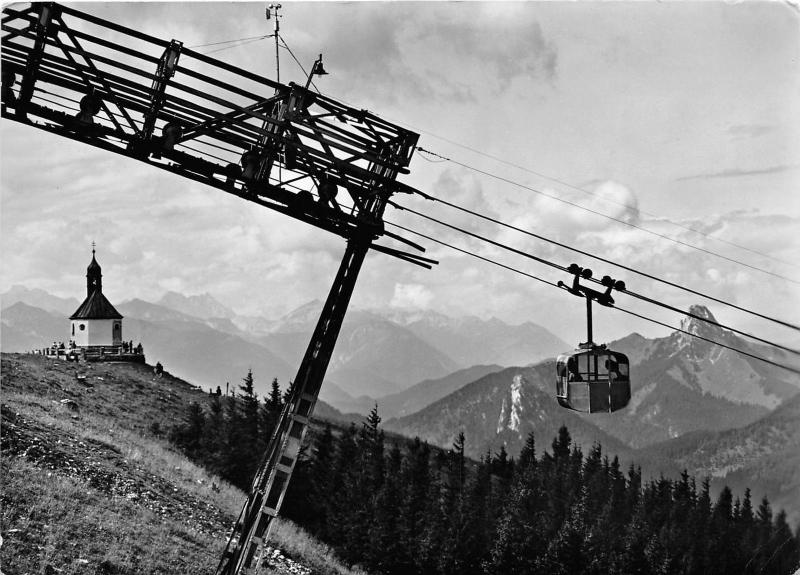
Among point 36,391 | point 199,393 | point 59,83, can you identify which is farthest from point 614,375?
point 199,393

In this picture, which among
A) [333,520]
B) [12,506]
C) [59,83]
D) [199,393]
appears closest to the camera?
[59,83]

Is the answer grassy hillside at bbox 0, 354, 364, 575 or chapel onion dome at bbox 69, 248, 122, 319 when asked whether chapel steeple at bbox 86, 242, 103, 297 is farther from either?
grassy hillside at bbox 0, 354, 364, 575

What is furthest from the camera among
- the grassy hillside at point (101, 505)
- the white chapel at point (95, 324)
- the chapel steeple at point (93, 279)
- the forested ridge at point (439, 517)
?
the chapel steeple at point (93, 279)

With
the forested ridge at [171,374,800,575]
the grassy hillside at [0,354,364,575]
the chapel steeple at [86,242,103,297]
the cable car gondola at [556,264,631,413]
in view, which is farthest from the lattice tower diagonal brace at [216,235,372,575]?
the chapel steeple at [86,242,103,297]

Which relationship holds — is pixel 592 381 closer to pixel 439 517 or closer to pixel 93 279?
pixel 439 517

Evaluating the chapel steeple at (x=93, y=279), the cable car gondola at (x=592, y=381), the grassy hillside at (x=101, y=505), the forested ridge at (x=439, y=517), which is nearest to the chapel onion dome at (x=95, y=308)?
the chapel steeple at (x=93, y=279)

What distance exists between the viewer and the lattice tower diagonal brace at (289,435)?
1466 cm

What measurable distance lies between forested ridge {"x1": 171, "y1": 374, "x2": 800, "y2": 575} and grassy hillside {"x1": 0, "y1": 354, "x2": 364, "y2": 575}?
1013 inches

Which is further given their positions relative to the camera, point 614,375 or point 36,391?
point 36,391

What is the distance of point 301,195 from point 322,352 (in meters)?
3.43

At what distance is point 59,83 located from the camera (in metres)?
13.8

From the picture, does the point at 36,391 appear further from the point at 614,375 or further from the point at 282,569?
the point at 614,375

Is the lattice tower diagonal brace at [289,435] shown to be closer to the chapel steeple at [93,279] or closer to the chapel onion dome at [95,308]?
the chapel onion dome at [95,308]

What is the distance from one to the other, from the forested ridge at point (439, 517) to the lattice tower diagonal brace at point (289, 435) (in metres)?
48.8
